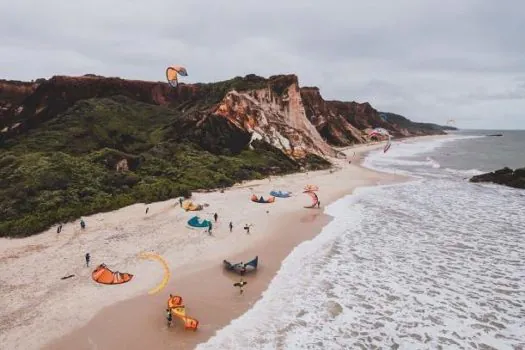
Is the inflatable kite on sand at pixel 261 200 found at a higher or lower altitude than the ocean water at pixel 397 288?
higher

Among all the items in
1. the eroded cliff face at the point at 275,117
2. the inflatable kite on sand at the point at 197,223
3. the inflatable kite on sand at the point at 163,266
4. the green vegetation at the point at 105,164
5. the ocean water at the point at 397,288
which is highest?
the eroded cliff face at the point at 275,117

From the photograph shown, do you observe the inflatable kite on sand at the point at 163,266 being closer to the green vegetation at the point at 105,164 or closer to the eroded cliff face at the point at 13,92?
the green vegetation at the point at 105,164

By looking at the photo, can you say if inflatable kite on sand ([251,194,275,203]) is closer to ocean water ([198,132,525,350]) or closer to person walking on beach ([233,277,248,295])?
ocean water ([198,132,525,350])

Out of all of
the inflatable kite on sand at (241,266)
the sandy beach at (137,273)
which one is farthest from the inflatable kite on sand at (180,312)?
the inflatable kite on sand at (241,266)

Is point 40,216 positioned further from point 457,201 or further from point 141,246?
point 457,201

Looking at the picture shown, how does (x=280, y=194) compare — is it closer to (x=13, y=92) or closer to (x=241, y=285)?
(x=241, y=285)

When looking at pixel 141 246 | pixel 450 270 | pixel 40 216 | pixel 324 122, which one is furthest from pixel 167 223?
pixel 324 122

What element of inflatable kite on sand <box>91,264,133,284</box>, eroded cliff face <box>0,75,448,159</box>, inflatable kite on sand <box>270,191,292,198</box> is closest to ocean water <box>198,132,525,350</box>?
inflatable kite on sand <box>91,264,133,284</box>
